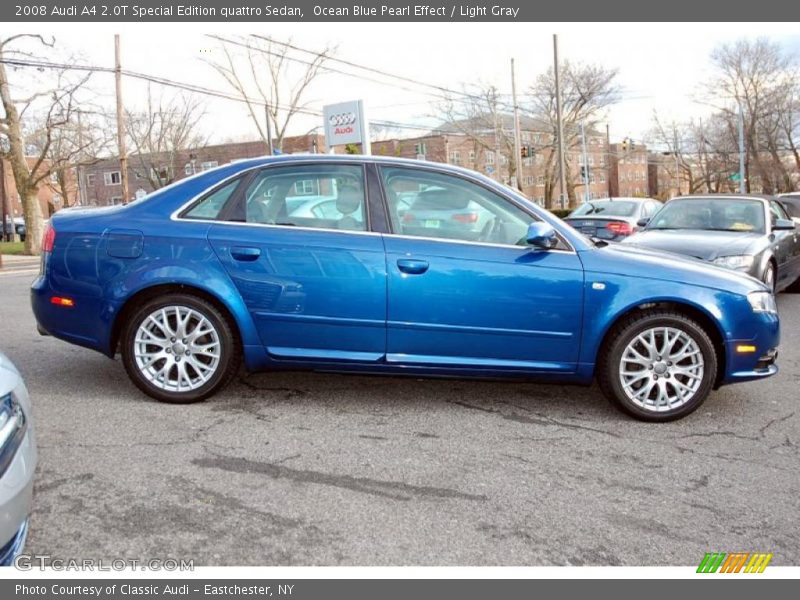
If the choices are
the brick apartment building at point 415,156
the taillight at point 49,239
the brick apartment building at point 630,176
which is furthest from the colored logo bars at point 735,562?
the brick apartment building at point 630,176

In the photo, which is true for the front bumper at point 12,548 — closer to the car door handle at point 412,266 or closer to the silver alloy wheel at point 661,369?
the car door handle at point 412,266

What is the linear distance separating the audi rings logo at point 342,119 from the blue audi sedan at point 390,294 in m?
19.9

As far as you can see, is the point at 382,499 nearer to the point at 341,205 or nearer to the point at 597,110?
the point at 341,205

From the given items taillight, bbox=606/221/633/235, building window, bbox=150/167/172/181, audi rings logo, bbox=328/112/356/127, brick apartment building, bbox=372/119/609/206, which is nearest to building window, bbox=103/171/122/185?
building window, bbox=150/167/172/181

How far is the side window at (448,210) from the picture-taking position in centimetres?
429

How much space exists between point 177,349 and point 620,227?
9.86m

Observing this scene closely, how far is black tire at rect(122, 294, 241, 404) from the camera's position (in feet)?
14.0

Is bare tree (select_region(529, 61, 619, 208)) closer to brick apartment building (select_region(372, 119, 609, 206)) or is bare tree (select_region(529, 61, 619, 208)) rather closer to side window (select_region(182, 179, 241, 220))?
brick apartment building (select_region(372, 119, 609, 206))

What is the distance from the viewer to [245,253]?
4.24 metres

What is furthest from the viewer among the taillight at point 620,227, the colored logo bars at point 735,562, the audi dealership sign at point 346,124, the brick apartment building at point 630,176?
the brick apartment building at point 630,176

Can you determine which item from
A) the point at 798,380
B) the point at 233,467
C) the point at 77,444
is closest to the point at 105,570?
the point at 233,467

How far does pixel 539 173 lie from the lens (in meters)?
76.5

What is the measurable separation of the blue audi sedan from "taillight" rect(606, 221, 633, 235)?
8.12 meters
